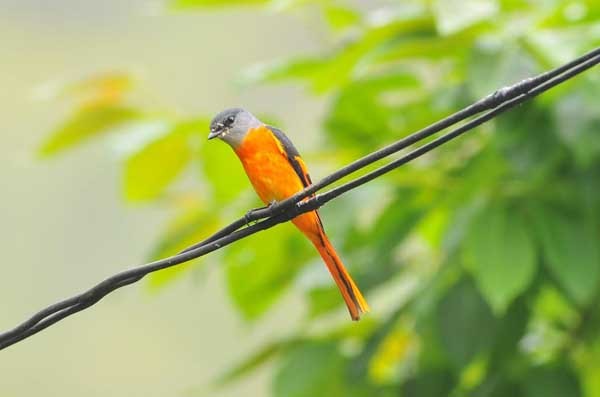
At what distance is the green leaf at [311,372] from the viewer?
441 centimetres

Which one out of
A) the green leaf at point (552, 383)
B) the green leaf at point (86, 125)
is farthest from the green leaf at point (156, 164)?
the green leaf at point (552, 383)

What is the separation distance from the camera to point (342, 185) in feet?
8.90

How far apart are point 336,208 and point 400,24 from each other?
71cm

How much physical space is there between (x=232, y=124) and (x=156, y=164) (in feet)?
2.78

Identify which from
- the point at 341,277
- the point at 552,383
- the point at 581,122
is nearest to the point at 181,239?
the point at 341,277

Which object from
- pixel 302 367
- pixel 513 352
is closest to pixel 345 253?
pixel 302 367

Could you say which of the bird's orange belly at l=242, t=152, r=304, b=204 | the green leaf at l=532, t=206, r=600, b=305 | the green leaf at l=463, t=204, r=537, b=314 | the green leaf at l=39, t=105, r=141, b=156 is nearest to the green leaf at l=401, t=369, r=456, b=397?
the green leaf at l=463, t=204, r=537, b=314

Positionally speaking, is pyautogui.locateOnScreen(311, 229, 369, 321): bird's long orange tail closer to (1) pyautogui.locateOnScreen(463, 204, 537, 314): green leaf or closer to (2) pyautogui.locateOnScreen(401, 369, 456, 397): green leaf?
(1) pyautogui.locateOnScreen(463, 204, 537, 314): green leaf

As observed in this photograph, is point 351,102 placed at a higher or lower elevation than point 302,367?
higher

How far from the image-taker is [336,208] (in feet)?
14.1

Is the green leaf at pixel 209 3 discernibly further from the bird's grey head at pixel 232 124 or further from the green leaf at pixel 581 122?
the green leaf at pixel 581 122

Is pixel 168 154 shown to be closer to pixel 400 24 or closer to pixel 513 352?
pixel 400 24

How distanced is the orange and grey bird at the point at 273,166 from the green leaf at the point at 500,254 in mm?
445

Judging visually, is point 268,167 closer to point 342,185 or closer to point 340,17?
point 342,185
